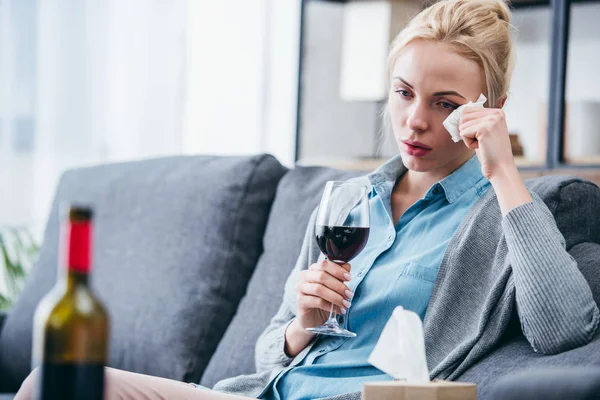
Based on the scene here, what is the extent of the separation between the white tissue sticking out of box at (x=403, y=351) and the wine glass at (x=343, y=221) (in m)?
0.23

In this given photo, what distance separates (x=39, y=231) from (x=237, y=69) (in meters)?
1.22

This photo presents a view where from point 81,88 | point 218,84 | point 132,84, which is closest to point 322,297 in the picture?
point 81,88

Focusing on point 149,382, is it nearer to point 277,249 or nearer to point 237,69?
point 277,249

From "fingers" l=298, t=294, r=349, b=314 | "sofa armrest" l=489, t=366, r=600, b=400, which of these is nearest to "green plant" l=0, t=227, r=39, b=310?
"fingers" l=298, t=294, r=349, b=314

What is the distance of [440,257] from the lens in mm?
1584

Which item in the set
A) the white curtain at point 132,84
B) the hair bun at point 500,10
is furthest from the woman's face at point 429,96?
the white curtain at point 132,84

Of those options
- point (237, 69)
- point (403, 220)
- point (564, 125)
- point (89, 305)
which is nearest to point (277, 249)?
point (403, 220)

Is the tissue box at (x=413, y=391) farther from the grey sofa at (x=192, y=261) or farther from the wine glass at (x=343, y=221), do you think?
the grey sofa at (x=192, y=261)

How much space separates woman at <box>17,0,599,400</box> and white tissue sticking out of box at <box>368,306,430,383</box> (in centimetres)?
26

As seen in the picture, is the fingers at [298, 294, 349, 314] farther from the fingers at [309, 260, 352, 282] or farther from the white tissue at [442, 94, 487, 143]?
the white tissue at [442, 94, 487, 143]

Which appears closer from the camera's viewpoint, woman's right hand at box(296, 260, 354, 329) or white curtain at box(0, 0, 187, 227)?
woman's right hand at box(296, 260, 354, 329)

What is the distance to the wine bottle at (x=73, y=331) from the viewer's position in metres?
0.76

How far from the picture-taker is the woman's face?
1609 millimetres

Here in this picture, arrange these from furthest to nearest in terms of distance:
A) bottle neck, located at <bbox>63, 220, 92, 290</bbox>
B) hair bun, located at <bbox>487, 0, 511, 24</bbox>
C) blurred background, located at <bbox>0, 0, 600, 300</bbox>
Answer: blurred background, located at <bbox>0, 0, 600, 300</bbox> → hair bun, located at <bbox>487, 0, 511, 24</bbox> → bottle neck, located at <bbox>63, 220, 92, 290</bbox>
